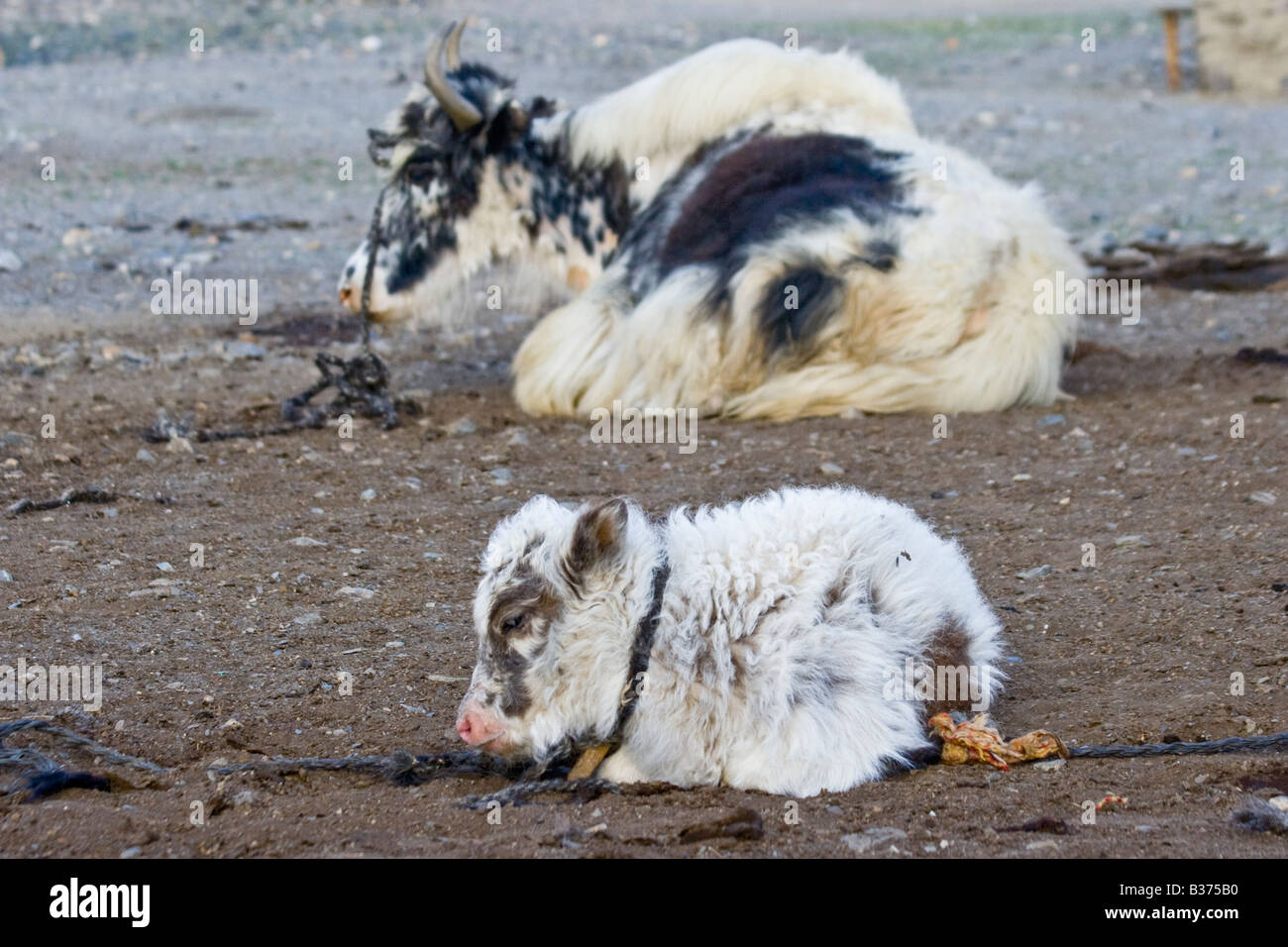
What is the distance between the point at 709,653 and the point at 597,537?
Result: 1.25ft

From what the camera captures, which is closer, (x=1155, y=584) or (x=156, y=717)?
(x=156, y=717)

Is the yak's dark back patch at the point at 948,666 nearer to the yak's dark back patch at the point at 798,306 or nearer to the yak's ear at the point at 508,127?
the yak's dark back patch at the point at 798,306

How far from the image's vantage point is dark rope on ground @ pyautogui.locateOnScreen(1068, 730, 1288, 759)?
147 inches

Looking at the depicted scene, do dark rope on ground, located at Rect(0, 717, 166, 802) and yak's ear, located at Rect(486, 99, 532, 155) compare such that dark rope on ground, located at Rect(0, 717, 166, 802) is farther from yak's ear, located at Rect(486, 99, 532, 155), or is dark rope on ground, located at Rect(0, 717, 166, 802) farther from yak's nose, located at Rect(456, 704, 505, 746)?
yak's ear, located at Rect(486, 99, 532, 155)

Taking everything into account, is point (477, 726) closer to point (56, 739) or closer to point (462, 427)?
point (56, 739)

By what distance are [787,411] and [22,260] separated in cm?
573

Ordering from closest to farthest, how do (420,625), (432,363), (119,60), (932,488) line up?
(420,625) → (932,488) → (432,363) → (119,60)

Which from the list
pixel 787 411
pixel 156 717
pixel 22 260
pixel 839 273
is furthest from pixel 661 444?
pixel 22 260

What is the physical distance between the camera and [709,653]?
12.4ft

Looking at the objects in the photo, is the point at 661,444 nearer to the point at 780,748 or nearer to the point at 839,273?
the point at 839,273

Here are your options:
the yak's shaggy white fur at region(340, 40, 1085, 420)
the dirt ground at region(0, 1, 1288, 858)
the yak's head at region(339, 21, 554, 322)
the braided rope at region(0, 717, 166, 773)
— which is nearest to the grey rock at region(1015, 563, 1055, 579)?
the dirt ground at region(0, 1, 1288, 858)

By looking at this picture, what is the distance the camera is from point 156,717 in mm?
4086

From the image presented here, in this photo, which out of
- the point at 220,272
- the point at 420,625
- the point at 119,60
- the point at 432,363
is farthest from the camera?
the point at 119,60

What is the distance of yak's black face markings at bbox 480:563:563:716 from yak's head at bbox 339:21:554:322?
460 cm
